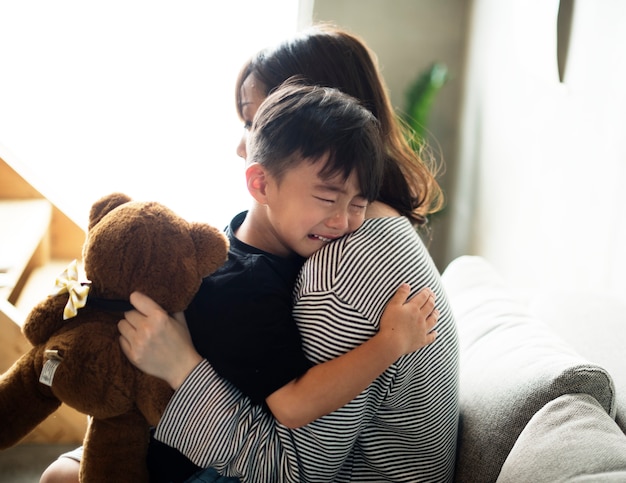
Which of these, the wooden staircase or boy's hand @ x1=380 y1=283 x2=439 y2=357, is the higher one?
boy's hand @ x1=380 y1=283 x2=439 y2=357

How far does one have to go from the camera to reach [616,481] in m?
0.73

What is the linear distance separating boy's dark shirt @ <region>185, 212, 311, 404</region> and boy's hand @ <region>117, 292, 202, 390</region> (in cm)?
4

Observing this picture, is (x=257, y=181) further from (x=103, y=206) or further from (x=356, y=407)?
(x=356, y=407)

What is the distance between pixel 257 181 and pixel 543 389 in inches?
21.5

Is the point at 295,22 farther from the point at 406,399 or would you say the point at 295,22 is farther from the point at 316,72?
the point at 406,399

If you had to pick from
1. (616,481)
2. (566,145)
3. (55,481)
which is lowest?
(55,481)

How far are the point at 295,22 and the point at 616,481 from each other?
7.60 feet

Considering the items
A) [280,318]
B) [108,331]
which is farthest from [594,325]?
[108,331]

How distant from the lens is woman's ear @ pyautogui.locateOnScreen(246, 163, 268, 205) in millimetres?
1040

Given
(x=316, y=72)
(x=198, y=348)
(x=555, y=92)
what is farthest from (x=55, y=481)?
(x=555, y=92)

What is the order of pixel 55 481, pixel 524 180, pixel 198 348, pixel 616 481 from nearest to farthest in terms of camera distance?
pixel 616 481, pixel 198 348, pixel 55 481, pixel 524 180

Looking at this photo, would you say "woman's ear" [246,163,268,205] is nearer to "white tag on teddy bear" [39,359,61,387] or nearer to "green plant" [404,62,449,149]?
"white tag on teddy bear" [39,359,61,387]

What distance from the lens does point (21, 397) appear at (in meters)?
0.95

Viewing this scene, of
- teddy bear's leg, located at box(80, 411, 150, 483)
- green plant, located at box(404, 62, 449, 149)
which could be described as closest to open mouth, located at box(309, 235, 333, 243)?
teddy bear's leg, located at box(80, 411, 150, 483)
